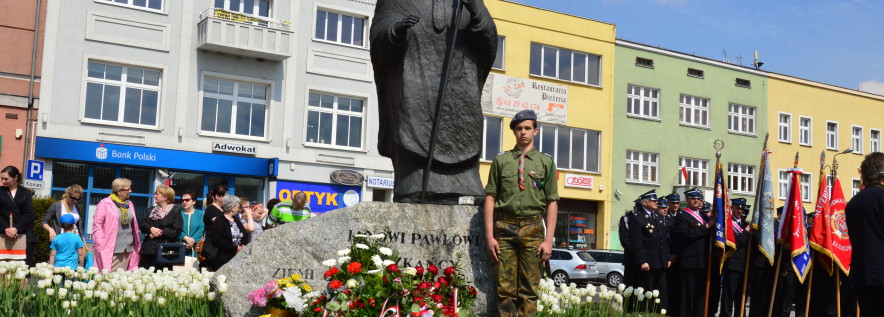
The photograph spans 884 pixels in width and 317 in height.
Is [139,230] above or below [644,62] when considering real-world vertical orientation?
below

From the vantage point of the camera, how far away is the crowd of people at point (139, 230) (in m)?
9.23

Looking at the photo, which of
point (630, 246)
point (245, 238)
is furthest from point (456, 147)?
point (630, 246)

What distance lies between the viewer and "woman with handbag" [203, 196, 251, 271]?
9258mm

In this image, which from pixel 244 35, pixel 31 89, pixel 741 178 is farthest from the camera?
pixel 741 178

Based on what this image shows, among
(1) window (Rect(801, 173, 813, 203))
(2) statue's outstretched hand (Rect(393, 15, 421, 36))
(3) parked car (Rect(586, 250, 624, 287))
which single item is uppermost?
(1) window (Rect(801, 173, 813, 203))

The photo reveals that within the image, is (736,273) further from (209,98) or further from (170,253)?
(209,98)

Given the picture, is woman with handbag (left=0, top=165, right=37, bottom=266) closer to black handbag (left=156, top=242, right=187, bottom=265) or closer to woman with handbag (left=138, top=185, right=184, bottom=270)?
woman with handbag (left=138, top=185, right=184, bottom=270)

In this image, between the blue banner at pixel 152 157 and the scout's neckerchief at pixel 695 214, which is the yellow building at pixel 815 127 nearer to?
the blue banner at pixel 152 157

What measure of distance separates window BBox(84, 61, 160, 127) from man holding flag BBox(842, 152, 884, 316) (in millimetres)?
19853

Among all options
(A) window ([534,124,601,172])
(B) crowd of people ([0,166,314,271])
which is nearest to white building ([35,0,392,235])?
(A) window ([534,124,601,172])

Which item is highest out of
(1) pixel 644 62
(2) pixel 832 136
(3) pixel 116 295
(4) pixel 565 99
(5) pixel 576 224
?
(1) pixel 644 62

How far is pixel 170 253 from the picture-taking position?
9.41 m

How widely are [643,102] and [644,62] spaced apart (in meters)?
1.50

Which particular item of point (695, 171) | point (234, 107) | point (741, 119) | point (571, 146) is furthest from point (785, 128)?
point (234, 107)
